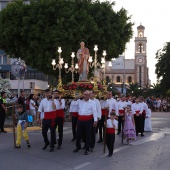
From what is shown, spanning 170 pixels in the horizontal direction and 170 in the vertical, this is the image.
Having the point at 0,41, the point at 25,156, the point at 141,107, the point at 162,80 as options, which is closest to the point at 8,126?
the point at 141,107

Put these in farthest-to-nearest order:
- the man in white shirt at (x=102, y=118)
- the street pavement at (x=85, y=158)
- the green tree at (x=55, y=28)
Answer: the green tree at (x=55, y=28) < the man in white shirt at (x=102, y=118) < the street pavement at (x=85, y=158)

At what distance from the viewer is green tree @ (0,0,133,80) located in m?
31.0

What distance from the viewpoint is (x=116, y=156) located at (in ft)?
37.4

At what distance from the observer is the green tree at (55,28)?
102 feet

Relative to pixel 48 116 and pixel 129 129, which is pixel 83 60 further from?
pixel 48 116

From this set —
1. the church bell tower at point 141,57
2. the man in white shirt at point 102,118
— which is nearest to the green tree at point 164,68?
the man in white shirt at point 102,118

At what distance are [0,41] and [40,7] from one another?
4692 mm

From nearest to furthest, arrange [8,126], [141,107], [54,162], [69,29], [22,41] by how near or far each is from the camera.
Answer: [54,162]
[141,107]
[8,126]
[69,29]
[22,41]

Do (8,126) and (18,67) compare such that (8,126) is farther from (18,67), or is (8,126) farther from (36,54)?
(36,54)

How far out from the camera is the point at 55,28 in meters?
30.8

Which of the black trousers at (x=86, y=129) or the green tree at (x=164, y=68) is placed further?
the green tree at (x=164, y=68)

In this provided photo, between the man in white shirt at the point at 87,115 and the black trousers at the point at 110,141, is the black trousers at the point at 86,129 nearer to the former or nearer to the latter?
the man in white shirt at the point at 87,115

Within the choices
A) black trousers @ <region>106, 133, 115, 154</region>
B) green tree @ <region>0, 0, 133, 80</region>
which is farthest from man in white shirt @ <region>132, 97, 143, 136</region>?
green tree @ <region>0, 0, 133, 80</region>

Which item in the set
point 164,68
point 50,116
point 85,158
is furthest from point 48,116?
point 164,68
